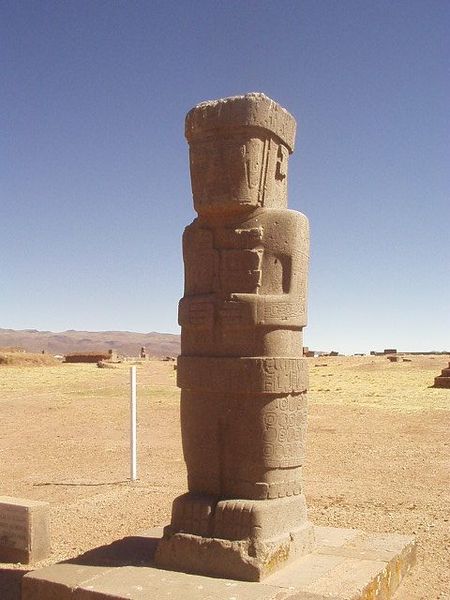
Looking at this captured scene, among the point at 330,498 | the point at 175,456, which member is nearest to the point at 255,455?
A: the point at 330,498

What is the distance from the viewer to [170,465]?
42.1ft

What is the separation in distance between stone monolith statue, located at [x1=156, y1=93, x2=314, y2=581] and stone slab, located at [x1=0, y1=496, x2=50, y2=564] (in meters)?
2.05

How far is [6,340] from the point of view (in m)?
154

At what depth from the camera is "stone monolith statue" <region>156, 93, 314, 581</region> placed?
6.22 m

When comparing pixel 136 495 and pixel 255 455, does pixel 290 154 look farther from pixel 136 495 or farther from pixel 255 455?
pixel 136 495

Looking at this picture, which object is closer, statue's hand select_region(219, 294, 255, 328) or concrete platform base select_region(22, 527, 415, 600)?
concrete platform base select_region(22, 527, 415, 600)

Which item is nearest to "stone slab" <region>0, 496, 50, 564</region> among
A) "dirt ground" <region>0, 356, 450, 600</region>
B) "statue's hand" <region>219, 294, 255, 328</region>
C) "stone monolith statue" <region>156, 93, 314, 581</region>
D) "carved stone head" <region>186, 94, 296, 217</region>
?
"dirt ground" <region>0, 356, 450, 600</region>

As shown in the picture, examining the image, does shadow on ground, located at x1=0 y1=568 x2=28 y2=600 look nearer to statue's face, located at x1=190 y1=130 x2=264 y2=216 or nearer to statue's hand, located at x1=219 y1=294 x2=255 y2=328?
statue's hand, located at x1=219 y1=294 x2=255 y2=328

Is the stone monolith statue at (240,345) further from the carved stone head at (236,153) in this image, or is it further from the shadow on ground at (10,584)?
the shadow on ground at (10,584)

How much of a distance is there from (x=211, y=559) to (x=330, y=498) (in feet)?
14.8

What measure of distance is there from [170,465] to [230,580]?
711cm

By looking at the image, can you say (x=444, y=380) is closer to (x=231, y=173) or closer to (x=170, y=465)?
(x=170, y=465)

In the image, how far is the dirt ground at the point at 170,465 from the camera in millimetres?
8633

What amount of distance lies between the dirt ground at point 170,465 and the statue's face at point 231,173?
4.04 m
